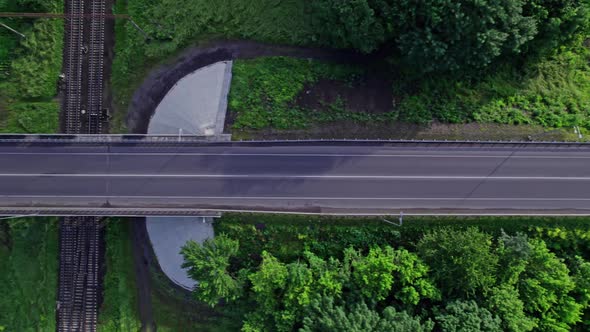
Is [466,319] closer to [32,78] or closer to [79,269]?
[79,269]

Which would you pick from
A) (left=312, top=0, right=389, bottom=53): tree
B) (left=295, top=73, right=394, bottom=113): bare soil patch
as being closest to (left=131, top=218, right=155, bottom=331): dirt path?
(left=295, top=73, right=394, bottom=113): bare soil patch

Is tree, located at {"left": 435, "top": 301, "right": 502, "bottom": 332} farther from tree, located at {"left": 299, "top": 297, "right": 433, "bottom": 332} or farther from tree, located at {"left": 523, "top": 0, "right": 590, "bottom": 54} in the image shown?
tree, located at {"left": 523, "top": 0, "right": 590, "bottom": 54}

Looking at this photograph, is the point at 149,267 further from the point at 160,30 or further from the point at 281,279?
the point at 160,30

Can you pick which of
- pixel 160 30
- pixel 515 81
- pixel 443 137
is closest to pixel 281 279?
pixel 443 137

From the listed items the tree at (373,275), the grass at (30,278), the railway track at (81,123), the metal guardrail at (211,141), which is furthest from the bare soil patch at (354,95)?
the grass at (30,278)

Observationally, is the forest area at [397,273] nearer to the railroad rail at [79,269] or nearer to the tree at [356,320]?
the tree at [356,320]
